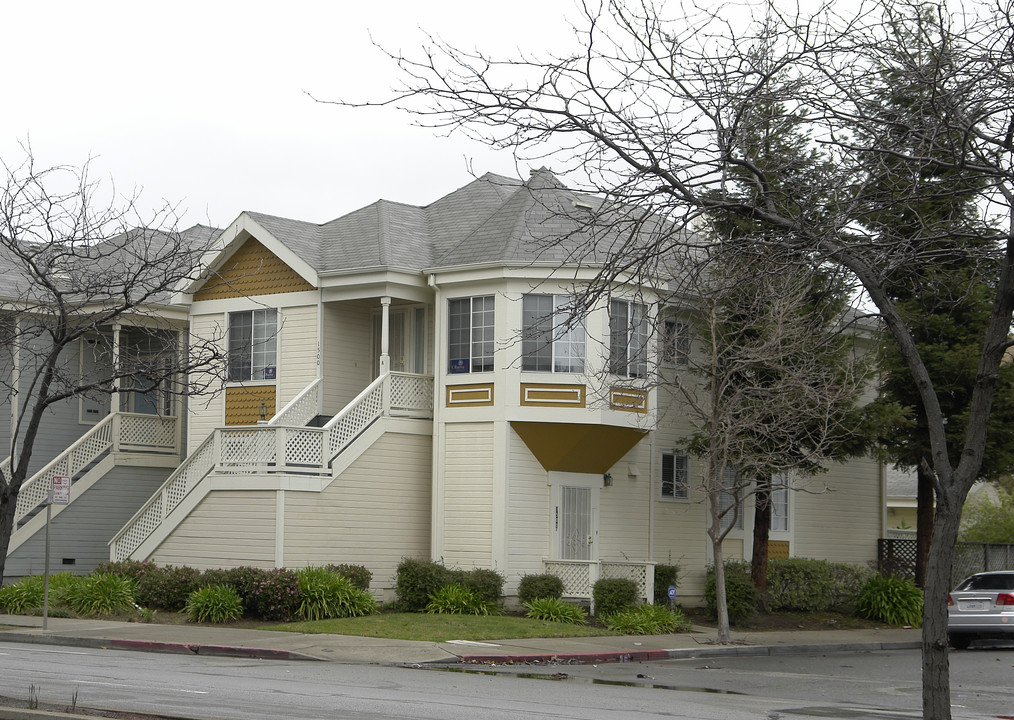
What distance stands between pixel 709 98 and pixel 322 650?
11.9 m

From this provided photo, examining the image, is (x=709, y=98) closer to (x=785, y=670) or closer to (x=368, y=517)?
(x=785, y=670)

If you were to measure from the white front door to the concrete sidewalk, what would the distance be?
3656 mm

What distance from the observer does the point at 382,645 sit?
60.8ft

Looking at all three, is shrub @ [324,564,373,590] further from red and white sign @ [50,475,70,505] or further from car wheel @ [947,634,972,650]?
car wheel @ [947,634,972,650]

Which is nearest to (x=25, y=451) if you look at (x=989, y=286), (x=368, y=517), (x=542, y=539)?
(x=368, y=517)

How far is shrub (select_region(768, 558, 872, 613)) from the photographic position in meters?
27.5

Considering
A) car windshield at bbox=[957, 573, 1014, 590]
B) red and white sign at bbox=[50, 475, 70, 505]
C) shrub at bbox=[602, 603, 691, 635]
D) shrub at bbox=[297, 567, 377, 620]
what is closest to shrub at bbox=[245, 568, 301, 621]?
shrub at bbox=[297, 567, 377, 620]

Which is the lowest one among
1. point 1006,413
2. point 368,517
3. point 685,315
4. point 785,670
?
point 785,670

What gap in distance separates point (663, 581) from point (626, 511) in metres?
1.81

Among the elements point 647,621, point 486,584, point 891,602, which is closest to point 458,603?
point 486,584

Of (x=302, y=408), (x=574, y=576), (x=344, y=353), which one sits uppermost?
(x=344, y=353)

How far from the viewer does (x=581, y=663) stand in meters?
18.6

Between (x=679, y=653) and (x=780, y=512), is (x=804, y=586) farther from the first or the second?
(x=679, y=653)

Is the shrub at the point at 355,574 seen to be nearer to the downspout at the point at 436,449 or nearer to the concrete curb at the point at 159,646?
the downspout at the point at 436,449
